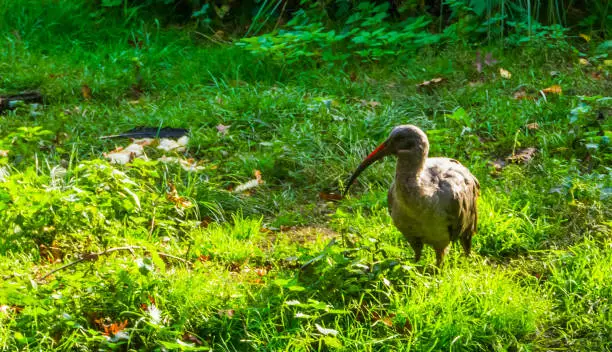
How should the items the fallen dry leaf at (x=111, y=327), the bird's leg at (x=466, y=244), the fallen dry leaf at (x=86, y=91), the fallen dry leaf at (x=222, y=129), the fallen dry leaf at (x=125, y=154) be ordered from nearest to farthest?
the fallen dry leaf at (x=111, y=327) → the bird's leg at (x=466, y=244) → the fallen dry leaf at (x=125, y=154) → the fallen dry leaf at (x=222, y=129) → the fallen dry leaf at (x=86, y=91)

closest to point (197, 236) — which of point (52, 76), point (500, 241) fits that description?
point (500, 241)

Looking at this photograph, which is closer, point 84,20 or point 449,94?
point 449,94

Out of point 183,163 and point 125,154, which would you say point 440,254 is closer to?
A: point 183,163

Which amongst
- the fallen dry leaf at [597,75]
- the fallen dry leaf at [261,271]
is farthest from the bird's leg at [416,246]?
the fallen dry leaf at [597,75]

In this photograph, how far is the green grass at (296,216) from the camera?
11.1ft

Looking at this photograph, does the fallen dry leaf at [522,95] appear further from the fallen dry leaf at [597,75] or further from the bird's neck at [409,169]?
the bird's neck at [409,169]

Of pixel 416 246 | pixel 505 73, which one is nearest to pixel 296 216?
pixel 416 246

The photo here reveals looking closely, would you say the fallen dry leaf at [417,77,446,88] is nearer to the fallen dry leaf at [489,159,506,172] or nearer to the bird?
the fallen dry leaf at [489,159,506,172]

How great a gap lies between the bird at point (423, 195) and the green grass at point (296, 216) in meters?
0.18

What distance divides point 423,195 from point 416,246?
0.35 m

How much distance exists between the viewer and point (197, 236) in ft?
14.2

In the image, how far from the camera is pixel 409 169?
3568mm

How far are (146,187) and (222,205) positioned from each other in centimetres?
47

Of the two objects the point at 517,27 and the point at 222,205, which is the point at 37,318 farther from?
the point at 517,27
